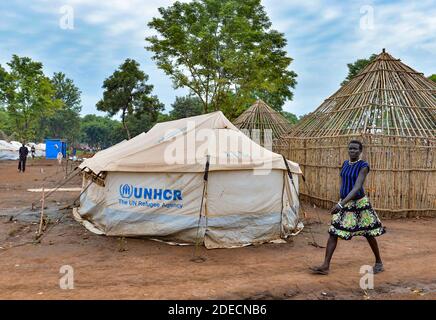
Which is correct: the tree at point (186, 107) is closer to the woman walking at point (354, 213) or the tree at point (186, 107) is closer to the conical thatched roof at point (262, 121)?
the conical thatched roof at point (262, 121)

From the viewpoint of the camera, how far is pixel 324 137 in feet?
36.3

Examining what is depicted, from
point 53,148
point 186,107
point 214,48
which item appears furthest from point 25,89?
point 214,48

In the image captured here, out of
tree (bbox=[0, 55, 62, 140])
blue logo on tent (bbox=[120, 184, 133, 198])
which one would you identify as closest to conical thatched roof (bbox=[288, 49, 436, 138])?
blue logo on tent (bbox=[120, 184, 133, 198])

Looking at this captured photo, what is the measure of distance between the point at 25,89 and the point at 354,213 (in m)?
33.3

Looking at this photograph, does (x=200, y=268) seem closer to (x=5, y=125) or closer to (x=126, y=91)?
(x=126, y=91)

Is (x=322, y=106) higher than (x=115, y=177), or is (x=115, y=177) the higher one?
(x=322, y=106)

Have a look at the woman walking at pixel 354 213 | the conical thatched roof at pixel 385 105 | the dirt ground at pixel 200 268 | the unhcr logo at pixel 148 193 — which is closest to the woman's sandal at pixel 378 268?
the dirt ground at pixel 200 268

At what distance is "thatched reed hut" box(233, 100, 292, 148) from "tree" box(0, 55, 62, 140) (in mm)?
22212

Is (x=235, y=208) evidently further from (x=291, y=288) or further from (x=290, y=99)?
(x=290, y=99)

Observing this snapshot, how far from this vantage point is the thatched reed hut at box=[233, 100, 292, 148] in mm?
17438

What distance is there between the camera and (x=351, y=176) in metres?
4.92
